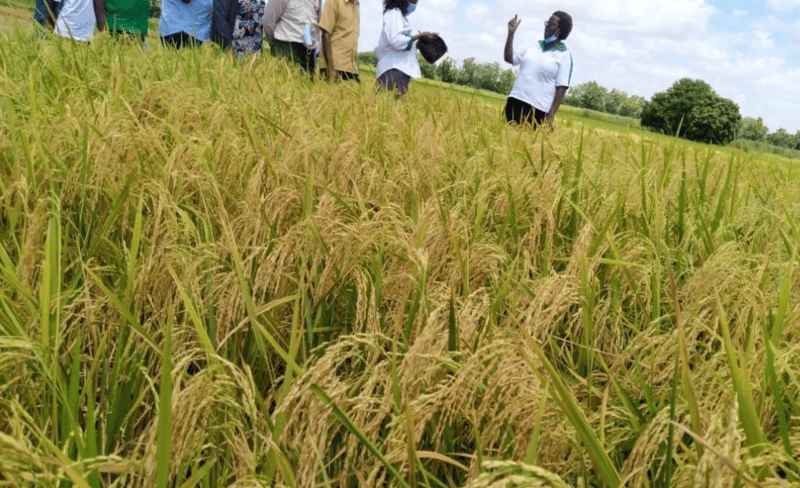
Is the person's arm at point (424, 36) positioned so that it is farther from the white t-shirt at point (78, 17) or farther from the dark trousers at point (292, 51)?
the white t-shirt at point (78, 17)

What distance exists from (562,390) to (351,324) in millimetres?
627

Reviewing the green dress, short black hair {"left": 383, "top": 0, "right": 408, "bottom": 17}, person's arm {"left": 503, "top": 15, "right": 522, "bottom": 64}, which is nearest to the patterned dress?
the green dress

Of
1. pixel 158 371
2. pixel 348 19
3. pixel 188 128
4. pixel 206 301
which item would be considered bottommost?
pixel 158 371

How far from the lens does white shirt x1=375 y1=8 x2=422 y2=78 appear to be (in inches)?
226

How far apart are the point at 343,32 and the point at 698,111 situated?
22.9 meters

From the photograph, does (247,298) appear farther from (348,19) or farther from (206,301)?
(348,19)

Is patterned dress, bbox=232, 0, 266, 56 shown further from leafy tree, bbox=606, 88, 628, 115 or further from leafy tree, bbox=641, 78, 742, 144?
leafy tree, bbox=606, 88, 628, 115

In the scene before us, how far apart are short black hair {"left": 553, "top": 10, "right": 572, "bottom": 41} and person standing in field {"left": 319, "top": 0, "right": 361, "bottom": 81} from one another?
6.78ft

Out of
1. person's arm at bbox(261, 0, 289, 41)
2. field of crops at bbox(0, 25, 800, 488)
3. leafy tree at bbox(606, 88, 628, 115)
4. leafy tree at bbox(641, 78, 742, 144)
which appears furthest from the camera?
leafy tree at bbox(606, 88, 628, 115)

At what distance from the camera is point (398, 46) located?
18.9ft

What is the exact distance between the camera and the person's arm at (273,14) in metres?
5.78

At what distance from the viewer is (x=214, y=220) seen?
1718mm

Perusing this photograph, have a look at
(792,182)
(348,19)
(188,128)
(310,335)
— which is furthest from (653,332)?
(348,19)

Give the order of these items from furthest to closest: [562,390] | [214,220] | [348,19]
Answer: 1. [348,19]
2. [214,220]
3. [562,390]
